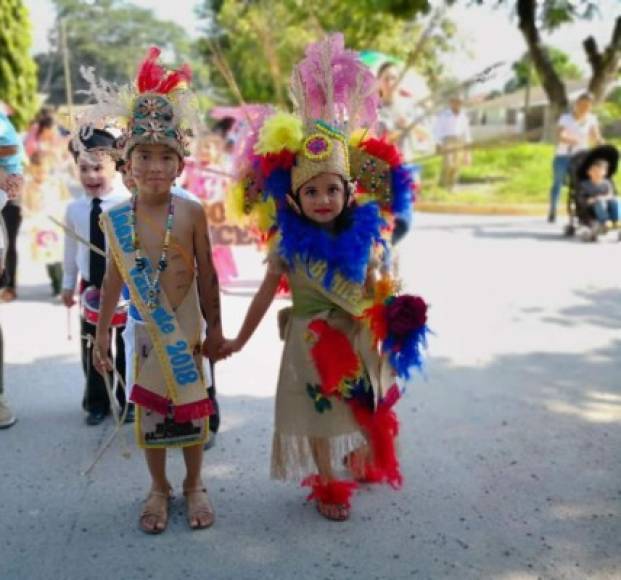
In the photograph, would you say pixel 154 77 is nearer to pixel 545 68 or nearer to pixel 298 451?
pixel 298 451

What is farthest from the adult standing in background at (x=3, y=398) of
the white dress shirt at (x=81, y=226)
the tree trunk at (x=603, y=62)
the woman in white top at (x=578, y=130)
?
the tree trunk at (x=603, y=62)

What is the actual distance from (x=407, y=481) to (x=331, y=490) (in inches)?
17.9

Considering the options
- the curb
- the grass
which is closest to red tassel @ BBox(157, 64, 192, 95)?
the grass

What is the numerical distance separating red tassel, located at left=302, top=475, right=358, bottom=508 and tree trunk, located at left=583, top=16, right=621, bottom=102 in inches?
534

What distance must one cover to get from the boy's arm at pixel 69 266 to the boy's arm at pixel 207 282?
1.32 meters

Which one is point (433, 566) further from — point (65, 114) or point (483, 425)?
point (65, 114)

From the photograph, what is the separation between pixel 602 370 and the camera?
15.2ft

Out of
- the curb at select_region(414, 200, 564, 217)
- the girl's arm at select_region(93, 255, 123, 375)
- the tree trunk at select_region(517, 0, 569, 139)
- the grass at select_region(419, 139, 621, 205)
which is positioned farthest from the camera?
the grass at select_region(419, 139, 621, 205)

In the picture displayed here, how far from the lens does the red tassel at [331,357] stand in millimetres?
2807

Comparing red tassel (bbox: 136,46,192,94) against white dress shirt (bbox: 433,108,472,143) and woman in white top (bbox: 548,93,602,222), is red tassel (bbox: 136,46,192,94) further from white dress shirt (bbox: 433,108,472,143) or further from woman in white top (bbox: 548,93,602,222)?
white dress shirt (bbox: 433,108,472,143)

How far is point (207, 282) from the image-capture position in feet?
9.24

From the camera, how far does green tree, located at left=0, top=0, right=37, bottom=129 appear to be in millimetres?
17656

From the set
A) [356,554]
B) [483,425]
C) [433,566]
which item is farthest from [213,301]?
[483,425]

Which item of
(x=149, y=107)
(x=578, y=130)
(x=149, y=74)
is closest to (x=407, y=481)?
(x=149, y=107)
